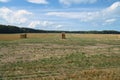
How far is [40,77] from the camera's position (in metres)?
14.0

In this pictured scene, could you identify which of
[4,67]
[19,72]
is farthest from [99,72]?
[4,67]

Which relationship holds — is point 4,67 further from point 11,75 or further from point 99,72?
point 99,72

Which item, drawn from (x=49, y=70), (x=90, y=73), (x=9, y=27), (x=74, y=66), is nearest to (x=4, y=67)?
(x=49, y=70)

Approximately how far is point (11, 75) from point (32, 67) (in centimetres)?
293

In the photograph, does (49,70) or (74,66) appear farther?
(74,66)

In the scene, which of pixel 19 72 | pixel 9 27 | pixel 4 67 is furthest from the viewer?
pixel 9 27

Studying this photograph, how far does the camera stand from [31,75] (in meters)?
14.7

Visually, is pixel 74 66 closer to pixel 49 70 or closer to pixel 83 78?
pixel 49 70

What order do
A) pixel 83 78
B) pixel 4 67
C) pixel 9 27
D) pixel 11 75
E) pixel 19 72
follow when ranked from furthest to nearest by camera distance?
pixel 9 27 → pixel 4 67 → pixel 19 72 → pixel 11 75 → pixel 83 78

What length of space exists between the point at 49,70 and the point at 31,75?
1861 mm

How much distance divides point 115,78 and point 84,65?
506 centimetres

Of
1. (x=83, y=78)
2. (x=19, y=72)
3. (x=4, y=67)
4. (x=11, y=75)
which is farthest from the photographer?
(x=4, y=67)

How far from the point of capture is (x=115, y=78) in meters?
13.5

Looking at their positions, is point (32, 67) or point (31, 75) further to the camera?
point (32, 67)
